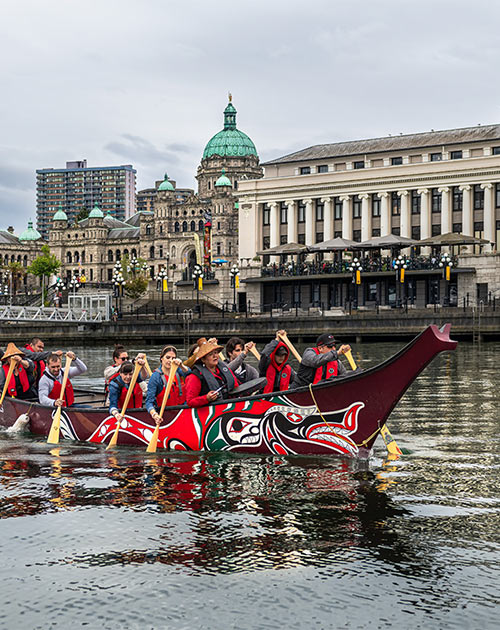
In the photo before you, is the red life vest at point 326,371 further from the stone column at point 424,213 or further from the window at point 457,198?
the stone column at point 424,213

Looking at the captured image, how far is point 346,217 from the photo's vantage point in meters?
96.9

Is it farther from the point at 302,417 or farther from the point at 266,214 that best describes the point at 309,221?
the point at 302,417

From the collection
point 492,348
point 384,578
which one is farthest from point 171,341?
point 384,578

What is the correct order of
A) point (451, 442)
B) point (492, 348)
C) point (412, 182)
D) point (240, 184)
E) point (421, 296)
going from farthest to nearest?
1. point (240, 184)
2. point (412, 182)
3. point (421, 296)
4. point (492, 348)
5. point (451, 442)

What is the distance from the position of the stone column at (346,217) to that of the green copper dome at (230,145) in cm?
8322

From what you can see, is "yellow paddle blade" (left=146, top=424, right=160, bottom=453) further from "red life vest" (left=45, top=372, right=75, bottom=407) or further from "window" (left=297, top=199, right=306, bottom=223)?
"window" (left=297, top=199, right=306, bottom=223)

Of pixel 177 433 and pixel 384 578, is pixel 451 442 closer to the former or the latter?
pixel 177 433

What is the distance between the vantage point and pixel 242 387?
16.0 meters

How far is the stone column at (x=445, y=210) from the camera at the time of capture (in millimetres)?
90250

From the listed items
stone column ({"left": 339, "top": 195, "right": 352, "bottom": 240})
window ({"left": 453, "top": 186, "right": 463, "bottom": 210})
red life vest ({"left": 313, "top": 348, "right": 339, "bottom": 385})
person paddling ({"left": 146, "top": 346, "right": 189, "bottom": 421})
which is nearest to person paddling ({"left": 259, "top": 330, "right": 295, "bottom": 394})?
red life vest ({"left": 313, "top": 348, "right": 339, "bottom": 385})

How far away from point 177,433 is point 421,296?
67.2m

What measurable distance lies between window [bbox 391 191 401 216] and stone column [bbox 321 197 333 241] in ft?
23.5

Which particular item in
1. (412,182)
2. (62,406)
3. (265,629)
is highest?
(412,182)

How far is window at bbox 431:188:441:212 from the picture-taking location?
91.8 meters
